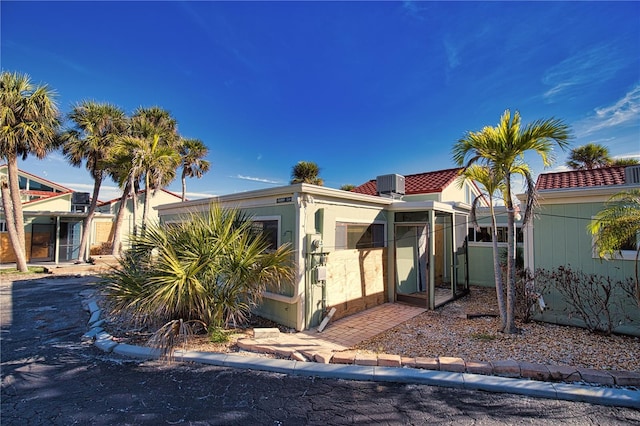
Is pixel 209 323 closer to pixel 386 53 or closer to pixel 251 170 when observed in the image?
pixel 386 53

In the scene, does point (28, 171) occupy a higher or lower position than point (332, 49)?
lower

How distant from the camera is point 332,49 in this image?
11.0m

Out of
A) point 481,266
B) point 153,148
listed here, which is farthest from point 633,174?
point 153,148

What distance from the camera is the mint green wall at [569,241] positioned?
616 centimetres

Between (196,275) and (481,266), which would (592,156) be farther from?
(196,275)

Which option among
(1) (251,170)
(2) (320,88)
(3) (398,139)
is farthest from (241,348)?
(1) (251,170)

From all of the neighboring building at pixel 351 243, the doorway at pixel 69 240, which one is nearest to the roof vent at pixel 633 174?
the neighboring building at pixel 351 243

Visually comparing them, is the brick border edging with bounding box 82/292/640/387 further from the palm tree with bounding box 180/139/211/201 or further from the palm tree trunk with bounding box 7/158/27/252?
the palm tree with bounding box 180/139/211/201

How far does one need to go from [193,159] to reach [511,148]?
2309cm

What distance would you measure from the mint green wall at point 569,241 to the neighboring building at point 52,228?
80.2ft

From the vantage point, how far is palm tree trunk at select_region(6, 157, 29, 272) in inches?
528

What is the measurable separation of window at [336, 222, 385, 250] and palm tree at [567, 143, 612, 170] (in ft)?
54.6

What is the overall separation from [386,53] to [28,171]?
89.5 feet

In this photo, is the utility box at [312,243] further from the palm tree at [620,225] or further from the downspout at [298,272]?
the palm tree at [620,225]
